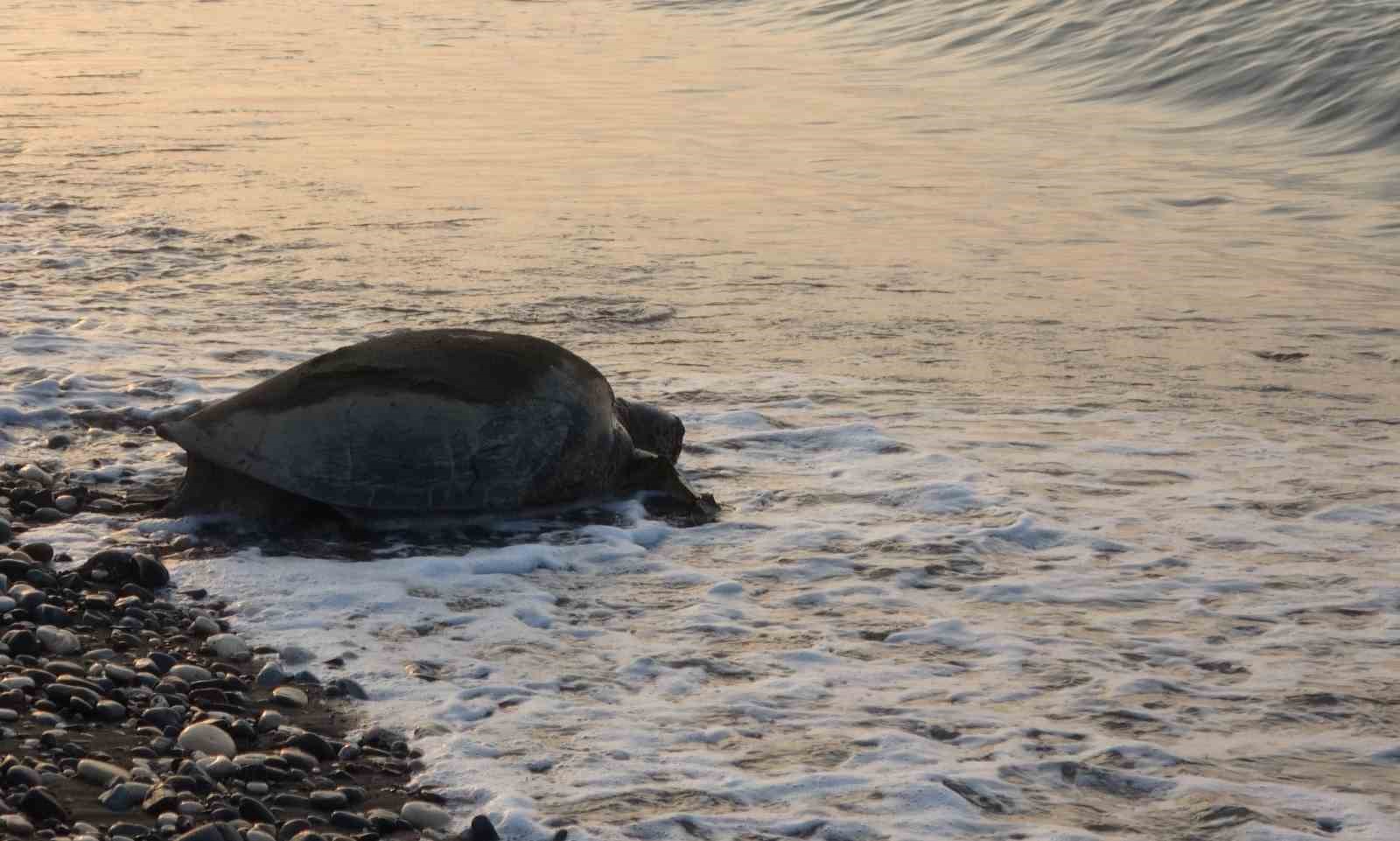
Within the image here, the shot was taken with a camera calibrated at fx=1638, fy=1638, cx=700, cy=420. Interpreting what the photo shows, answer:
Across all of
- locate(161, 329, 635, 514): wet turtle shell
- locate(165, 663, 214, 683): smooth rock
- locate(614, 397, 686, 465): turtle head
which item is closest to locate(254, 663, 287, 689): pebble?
locate(165, 663, 214, 683): smooth rock

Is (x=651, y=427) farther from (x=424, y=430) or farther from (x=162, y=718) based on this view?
(x=162, y=718)

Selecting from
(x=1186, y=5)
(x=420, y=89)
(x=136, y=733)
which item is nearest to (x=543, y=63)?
(x=420, y=89)

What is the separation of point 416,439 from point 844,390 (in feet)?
8.28

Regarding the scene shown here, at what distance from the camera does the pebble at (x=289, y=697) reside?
4.50 metres

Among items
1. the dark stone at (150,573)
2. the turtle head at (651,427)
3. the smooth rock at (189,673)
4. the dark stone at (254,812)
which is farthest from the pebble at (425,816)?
the turtle head at (651,427)

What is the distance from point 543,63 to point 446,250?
30.3 ft

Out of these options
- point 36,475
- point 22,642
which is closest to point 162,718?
point 22,642

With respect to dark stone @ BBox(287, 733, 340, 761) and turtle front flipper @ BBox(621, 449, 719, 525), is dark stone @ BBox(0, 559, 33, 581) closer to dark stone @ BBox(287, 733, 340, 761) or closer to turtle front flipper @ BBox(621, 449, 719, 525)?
dark stone @ BBox(287, 733, 340, 761)

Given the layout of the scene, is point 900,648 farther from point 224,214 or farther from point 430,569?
point 224,214

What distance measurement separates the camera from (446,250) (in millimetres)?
10367

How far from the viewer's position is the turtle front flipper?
6.20 metres

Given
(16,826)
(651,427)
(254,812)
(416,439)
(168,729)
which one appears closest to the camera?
(16,826)

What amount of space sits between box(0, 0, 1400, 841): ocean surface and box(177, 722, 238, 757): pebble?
0.51m

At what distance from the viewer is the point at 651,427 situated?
660 cm
